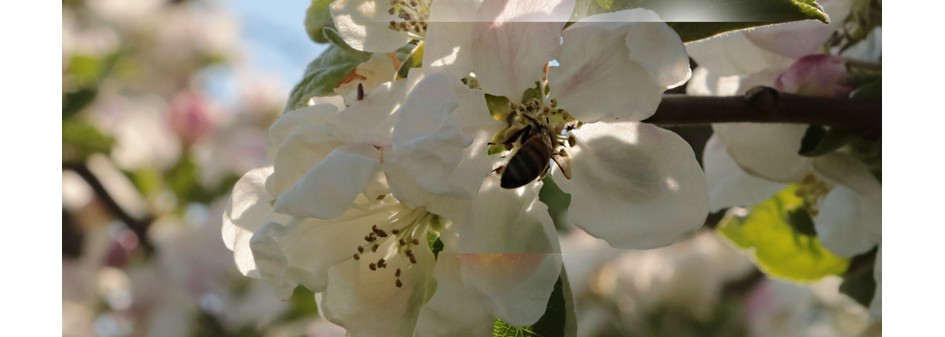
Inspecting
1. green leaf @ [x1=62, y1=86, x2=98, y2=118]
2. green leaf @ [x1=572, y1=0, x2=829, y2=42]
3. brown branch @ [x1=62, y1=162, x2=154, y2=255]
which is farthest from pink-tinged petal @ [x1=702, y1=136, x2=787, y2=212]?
brown branch @ [x1=62, y1=162, x2=154, y2=255]

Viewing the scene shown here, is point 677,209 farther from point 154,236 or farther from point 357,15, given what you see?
point 154,236

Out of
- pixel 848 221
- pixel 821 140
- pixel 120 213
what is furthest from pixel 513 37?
pixel 120 213

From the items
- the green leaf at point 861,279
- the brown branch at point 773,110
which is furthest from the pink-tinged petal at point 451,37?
the green leaf at point 861,279

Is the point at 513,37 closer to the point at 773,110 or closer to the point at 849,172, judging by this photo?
the point at 773,110

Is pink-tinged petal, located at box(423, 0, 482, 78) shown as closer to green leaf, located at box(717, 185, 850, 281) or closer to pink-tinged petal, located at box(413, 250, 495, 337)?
pink-tinged petal, located at box(413, 250, 495, 337)

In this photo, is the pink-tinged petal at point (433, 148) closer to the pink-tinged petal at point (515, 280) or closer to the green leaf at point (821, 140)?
the pink-tinged petal at point (515, 280)
